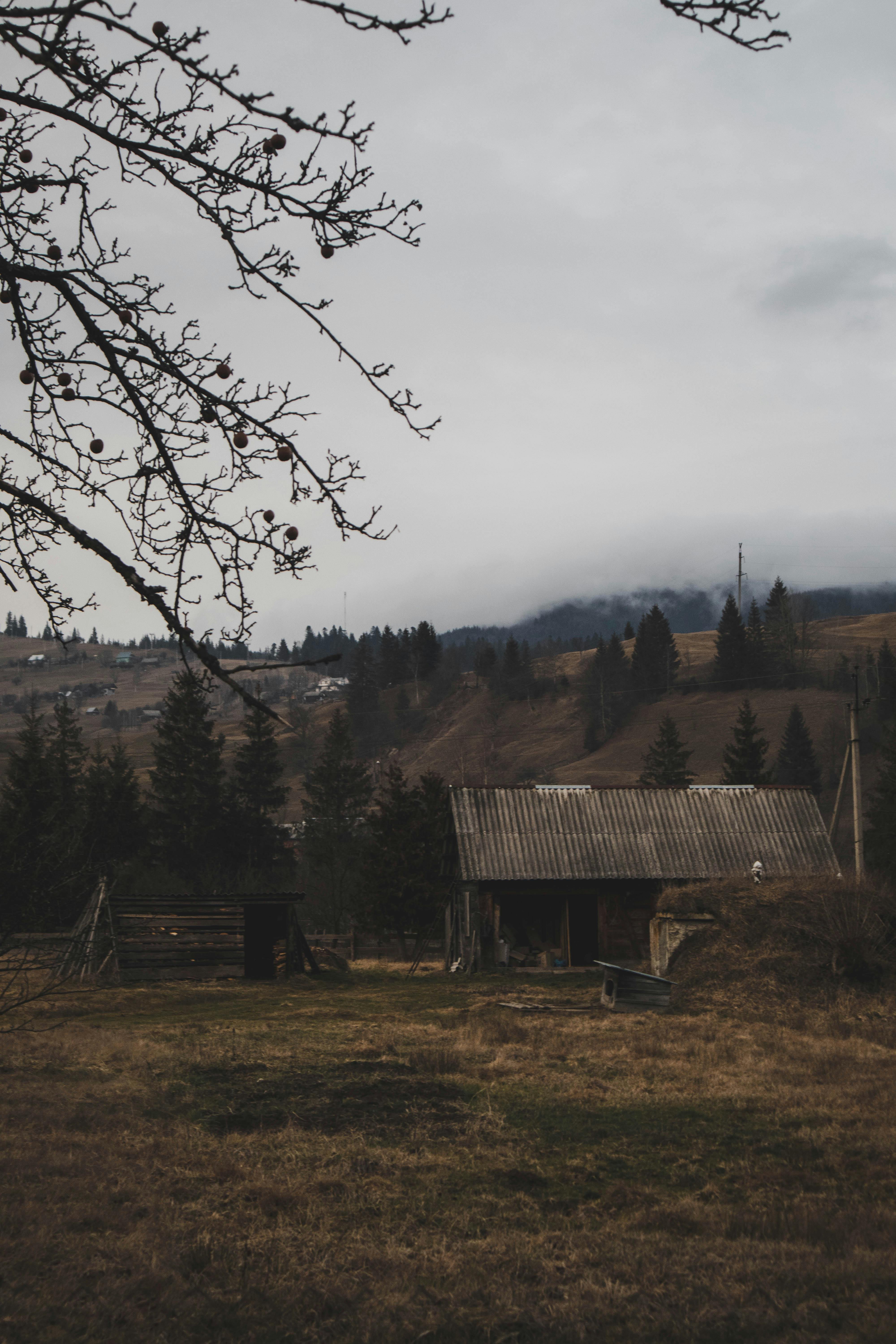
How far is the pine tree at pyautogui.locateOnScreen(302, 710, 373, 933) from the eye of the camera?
5241cm

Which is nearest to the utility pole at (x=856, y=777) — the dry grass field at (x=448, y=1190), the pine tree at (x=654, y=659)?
the dry grass field at (x=448, y=1190)

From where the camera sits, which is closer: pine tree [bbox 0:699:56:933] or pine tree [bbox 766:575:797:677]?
pine tree [bbox 0:699:56:933]

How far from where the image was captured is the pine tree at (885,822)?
4491 cm

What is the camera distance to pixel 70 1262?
5.73 meters

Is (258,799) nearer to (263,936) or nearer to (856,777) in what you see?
(263,936)

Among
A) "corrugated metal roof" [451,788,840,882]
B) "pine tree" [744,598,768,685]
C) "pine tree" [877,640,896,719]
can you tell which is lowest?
"corrugated metal roof" [451,788,840,882]

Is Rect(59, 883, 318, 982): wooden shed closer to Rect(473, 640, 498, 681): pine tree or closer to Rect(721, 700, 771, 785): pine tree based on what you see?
Rect(721, 700, 771, 785): pine tree

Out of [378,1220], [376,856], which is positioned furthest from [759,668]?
[378,1220]

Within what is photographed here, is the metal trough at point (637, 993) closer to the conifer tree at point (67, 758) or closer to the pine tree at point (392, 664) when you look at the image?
the conifer tree at point (67, 758)

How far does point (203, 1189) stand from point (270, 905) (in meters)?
20.4

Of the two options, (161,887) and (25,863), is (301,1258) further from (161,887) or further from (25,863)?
(161,887)

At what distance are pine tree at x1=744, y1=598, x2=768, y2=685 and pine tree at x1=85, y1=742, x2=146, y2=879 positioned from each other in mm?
81585

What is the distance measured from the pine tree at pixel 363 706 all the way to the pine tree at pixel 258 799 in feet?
225

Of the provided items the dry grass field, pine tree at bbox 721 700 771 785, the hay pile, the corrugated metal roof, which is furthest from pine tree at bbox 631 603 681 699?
the dry grass field
